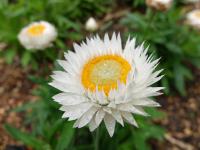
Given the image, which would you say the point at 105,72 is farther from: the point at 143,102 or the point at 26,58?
the point at 26,58

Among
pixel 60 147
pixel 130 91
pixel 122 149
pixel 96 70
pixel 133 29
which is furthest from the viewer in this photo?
pixel 133 29

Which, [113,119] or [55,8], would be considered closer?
[113,119]

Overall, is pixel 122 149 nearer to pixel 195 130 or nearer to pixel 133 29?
pixel 195 130

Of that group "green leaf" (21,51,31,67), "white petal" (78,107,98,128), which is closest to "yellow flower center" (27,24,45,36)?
"green leaf" (21,51,31,67)

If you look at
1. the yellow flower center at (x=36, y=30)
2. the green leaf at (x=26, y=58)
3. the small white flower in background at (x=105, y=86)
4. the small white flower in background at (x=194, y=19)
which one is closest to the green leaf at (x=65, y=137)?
the small white flower in background at (x=105, y=86)

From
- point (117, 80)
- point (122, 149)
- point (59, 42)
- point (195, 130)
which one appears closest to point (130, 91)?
point (117, 80)
